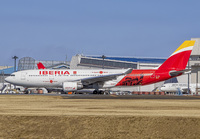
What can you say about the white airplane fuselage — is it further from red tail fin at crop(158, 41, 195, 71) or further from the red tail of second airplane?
red tail fin at crop(158, 41, 195, 71)

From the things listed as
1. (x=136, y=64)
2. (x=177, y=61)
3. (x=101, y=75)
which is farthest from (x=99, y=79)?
(x=136, y=64)

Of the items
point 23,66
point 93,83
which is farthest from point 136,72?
point 23,66

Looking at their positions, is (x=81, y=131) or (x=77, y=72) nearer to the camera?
(x=81, y=131)

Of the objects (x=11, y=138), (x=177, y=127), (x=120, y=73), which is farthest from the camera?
(x=120, y=73)

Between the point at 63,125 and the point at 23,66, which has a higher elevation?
the point at 23,66

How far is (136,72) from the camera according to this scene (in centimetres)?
6188

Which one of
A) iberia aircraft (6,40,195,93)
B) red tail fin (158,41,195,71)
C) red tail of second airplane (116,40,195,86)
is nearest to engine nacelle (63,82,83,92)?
iberia aircraft (6,40,195,93)

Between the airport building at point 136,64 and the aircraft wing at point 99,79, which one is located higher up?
the airport building at point 136,64

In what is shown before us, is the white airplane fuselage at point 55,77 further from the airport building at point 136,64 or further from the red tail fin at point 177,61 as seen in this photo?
the airport building at point 136,64

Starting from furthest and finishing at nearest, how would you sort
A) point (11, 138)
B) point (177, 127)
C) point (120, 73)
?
point (120, 73) → point (177, 127) → point (11, 138)

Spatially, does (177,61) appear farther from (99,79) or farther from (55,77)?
(55,77)

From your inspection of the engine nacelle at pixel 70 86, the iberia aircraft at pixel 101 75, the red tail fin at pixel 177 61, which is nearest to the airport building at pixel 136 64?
the red tail fin at pixel 177 61

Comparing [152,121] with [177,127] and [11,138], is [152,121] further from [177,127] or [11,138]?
[11,138]

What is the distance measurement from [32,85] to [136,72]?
1734 cm
